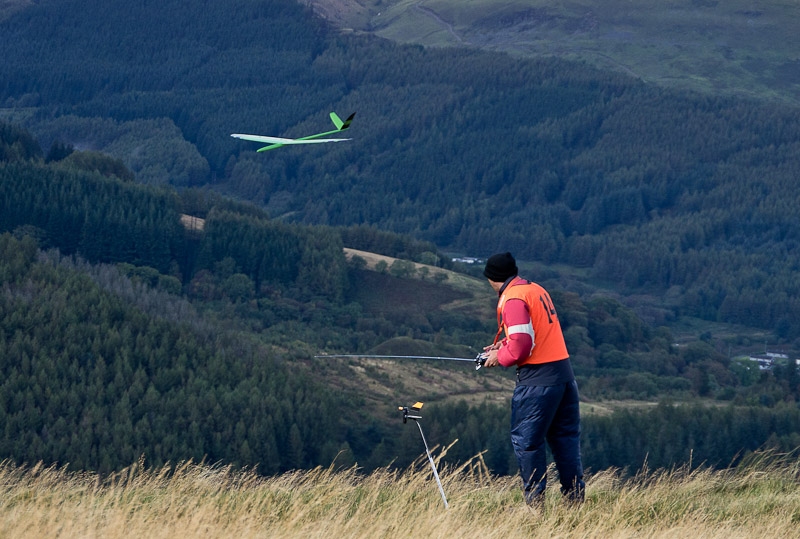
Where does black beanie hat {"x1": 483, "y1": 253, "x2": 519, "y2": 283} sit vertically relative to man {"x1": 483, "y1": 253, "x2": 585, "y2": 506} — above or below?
above

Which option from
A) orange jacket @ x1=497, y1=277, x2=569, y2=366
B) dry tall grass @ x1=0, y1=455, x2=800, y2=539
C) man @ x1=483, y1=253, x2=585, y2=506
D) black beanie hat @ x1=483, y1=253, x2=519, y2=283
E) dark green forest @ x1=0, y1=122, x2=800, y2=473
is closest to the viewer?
dry tall grass @ x1=0, y1=455, x2=800, y2=539

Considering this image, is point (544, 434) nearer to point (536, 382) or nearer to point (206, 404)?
point (536, 382)

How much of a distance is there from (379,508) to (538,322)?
9.42 feet

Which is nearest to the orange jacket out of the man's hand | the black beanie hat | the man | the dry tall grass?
the man

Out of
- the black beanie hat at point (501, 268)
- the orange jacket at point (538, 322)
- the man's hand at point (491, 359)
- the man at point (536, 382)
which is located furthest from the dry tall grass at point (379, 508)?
the black beanie hat at point (501, 268)

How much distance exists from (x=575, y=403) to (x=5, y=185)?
621 feet

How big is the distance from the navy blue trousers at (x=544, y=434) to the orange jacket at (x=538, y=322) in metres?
0.37

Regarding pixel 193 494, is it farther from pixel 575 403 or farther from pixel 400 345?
pixel 400 345

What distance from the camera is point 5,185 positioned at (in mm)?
188625

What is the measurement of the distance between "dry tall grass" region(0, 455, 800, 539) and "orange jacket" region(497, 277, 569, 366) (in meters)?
1.80

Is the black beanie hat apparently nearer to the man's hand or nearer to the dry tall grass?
the man's hand

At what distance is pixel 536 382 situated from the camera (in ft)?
43.4

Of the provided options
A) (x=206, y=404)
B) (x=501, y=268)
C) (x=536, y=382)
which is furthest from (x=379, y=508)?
(x=206, y=404)

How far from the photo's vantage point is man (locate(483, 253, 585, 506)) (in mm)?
12984
